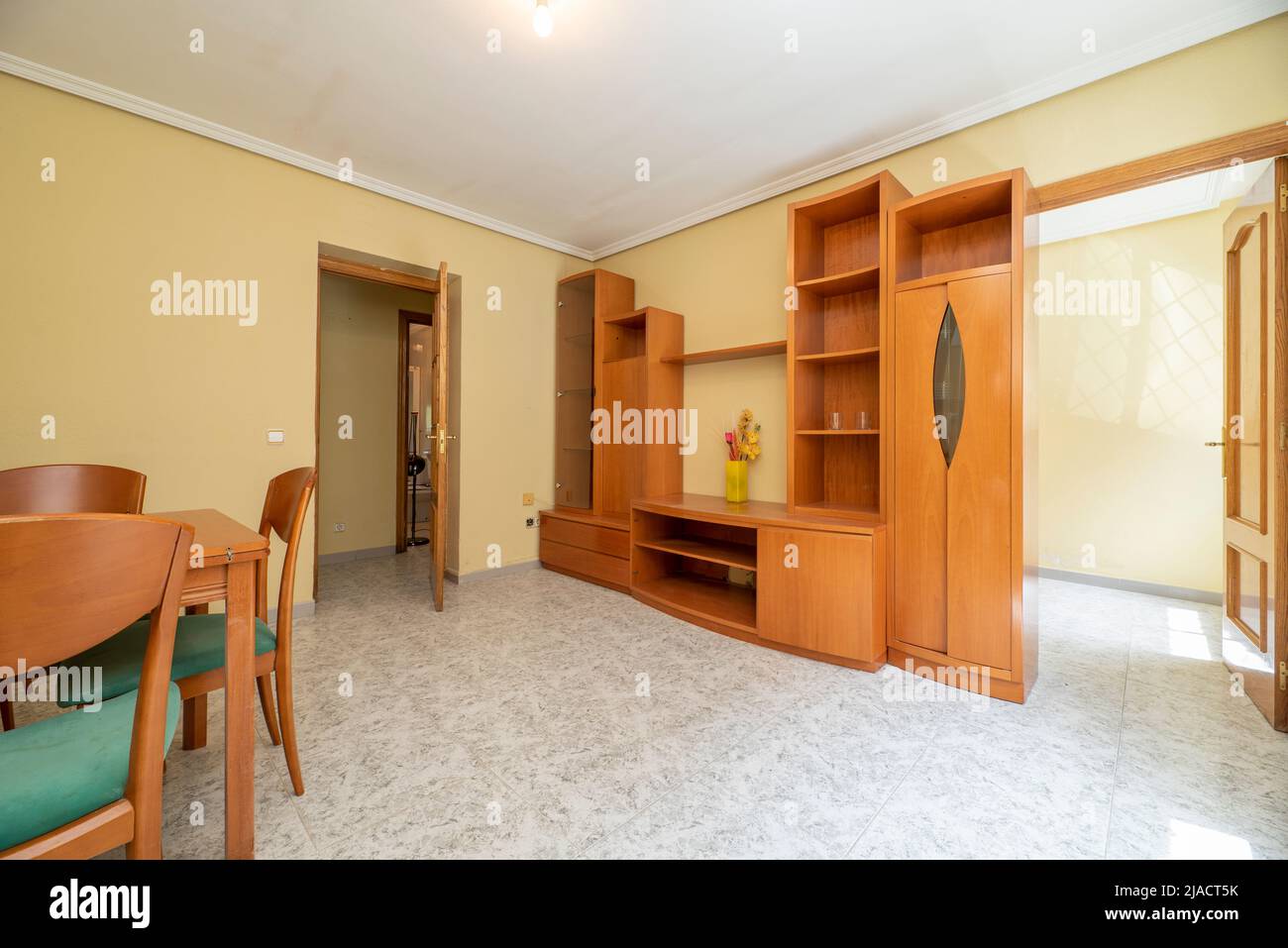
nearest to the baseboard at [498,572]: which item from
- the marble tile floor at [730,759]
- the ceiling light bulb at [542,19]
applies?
the marble tile floor at [730,759]

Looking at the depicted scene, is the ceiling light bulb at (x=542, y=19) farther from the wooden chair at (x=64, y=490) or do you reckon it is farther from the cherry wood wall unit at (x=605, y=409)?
the wooden chair at (x=64, y=490)

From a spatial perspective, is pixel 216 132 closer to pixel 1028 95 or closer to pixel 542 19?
pixel 542 19

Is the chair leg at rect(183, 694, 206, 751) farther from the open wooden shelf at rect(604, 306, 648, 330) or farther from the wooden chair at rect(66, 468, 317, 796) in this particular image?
the open wooden shelf at rect(604, 306, 648, 330)

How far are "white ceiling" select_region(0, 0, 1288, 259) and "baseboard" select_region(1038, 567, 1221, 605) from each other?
133 inches

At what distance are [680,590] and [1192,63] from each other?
3.49m

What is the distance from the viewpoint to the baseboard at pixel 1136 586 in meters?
3.59

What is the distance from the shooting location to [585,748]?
1.84m

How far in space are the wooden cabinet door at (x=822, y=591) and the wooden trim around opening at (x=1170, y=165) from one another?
1806mm

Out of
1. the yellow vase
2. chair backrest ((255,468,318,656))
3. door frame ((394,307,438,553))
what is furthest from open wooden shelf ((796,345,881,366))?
door frame ((394,307,438,553))

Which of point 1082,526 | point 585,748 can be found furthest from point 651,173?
point 1082,526

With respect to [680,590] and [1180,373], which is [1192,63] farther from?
[680,590]

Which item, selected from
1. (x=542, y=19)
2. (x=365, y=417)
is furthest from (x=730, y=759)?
(x=365, y=417)

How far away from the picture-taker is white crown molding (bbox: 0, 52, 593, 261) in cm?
246

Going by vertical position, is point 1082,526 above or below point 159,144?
below
